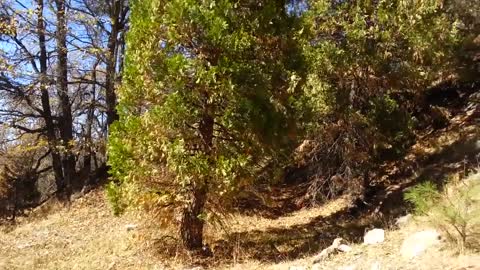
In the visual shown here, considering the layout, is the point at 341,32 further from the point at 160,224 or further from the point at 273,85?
the point at 160,224

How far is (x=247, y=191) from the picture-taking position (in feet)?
31.2

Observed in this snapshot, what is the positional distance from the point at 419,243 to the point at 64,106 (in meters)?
15.3

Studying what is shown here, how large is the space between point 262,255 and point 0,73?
1171 centimetres

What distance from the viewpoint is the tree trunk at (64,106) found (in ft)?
57.3

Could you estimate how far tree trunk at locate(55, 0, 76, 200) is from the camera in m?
17.5

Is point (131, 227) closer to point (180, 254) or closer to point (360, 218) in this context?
point (180, 254)

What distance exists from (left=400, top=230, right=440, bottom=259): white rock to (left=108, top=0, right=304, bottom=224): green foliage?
3.00 meters

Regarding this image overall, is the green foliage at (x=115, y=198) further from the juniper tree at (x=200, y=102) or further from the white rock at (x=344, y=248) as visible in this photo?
the white rock at (x=344, y=248)

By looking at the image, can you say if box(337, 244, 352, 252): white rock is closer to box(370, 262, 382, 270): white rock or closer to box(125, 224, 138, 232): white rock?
box(370, 262, 382, 270): white rock

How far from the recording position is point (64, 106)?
19.1 m

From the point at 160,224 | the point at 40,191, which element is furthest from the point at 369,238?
the point at 40,191

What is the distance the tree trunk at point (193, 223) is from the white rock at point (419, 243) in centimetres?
376

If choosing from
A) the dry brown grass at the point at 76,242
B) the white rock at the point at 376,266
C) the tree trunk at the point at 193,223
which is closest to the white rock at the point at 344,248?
the white rock at the point at 376,266

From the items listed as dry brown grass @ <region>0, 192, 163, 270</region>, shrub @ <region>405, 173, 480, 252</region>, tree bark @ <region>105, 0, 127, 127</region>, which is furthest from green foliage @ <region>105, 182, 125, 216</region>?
tree bark @ <region>105, 0, 127, 127</region>
